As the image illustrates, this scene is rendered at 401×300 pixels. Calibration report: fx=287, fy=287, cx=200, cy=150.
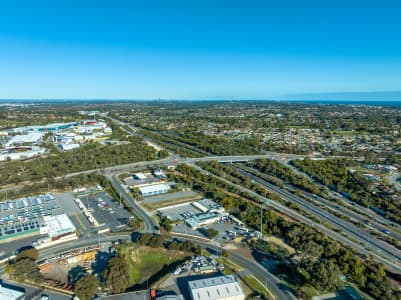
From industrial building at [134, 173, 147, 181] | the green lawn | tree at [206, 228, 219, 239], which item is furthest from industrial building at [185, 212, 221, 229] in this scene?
industrial building at [134, 173, 147, 181]

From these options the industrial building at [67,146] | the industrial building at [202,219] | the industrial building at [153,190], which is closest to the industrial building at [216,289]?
the industrial building at [202,219]

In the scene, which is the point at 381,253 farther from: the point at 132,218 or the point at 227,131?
the point at 227,131

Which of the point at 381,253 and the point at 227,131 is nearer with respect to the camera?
the point at 381,253

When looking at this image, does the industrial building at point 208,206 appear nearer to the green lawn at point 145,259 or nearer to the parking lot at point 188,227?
the parking lot at point 188,227

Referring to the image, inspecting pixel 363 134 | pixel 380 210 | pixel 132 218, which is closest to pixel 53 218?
pixel 132 218

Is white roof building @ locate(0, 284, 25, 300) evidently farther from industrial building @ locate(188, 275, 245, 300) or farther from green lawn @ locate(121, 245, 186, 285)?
industrial building @ locate(188, 275, 245, 300)

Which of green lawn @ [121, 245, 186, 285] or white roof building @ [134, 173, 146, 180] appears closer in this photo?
green lawn @ [121, 245, 186, 285]
